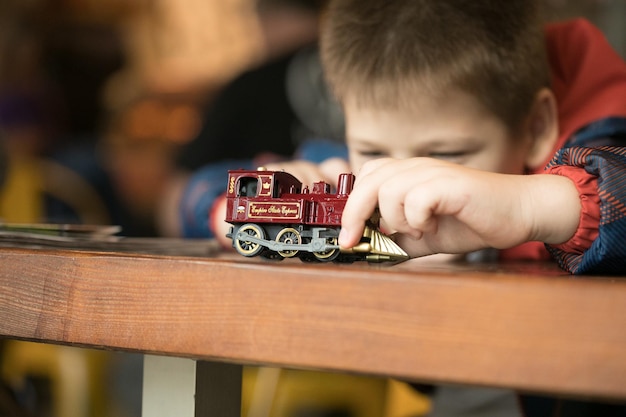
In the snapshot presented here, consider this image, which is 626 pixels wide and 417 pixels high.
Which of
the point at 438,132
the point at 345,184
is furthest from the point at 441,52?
the point at 345,184

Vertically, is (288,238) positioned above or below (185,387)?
above

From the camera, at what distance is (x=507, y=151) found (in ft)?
3.73

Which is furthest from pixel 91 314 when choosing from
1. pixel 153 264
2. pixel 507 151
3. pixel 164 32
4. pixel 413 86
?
pixel 164 32

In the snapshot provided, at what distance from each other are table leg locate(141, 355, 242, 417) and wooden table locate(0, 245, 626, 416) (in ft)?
0.33

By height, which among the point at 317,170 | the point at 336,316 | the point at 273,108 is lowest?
the point at 336,316

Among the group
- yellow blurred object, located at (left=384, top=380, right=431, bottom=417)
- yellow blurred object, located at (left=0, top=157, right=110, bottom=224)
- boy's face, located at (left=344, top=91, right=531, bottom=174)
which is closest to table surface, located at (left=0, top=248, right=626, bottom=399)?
boy's face, located at (left=344, top=91, right=531, bottom=174)

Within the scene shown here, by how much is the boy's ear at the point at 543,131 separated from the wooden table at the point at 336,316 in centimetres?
74

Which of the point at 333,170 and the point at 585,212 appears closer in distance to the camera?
the point at 585,212

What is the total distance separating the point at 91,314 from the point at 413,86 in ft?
2.05

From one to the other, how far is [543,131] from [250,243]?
Answer: 0.71m

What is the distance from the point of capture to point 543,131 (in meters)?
1.22

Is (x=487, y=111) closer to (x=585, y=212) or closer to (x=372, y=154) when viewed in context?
(x=372, y=154)

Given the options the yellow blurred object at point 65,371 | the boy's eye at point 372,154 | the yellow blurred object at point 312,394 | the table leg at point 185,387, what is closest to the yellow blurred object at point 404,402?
the yellow blurred object at point 312,394

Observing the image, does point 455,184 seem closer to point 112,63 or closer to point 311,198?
point 311,198
